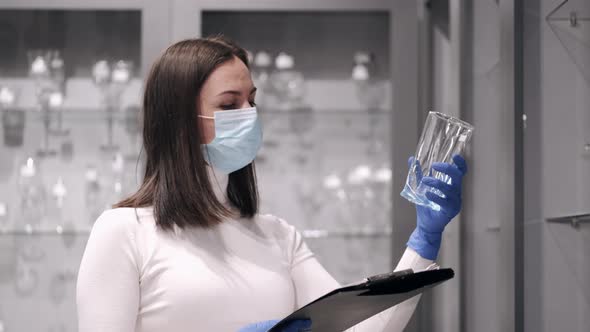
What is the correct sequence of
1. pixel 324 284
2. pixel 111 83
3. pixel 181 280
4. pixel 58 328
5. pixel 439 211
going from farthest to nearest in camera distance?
pixel 111 83, pixel 58 328, pixel 324 284, pixel 181 280, pixel 439 211

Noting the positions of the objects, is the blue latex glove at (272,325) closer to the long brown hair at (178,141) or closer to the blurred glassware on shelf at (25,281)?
the long brown hair at (178,141)

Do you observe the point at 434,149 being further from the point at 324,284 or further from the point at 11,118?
the point at 11,118

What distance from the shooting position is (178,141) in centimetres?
167

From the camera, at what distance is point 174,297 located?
1582mm

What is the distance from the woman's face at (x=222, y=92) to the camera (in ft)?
5.51

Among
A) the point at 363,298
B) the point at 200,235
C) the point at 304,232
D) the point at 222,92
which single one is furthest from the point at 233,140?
the point at 304,232

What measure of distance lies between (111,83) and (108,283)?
1.39 m

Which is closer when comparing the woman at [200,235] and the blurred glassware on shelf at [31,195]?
the woman at [200,235]

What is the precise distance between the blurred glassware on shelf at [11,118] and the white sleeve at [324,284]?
1285 millimetres

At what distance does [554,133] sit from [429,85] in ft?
3.63

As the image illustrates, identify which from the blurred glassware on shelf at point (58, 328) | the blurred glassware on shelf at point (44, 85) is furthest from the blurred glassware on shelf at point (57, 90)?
the blurred glassware on shelf at point (58, 328)

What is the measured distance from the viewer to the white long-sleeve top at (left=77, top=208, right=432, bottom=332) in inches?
60.0

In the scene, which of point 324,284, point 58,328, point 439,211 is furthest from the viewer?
point 58,328

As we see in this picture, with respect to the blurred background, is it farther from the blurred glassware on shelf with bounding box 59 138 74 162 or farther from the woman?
the woman
